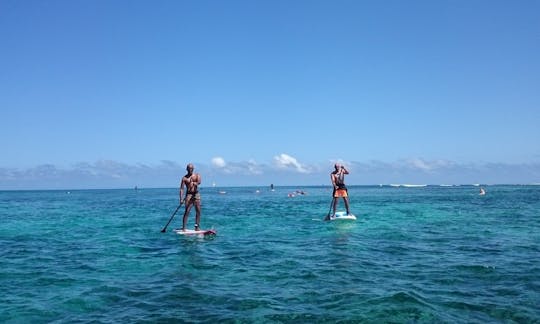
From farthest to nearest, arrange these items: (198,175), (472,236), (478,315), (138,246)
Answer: (198,175) < (472,236) < (138,246) < (478,315)

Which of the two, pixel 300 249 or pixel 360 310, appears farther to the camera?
pixel 300 249

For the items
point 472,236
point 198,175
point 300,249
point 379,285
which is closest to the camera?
point 379,285

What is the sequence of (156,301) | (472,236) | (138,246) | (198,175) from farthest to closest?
(198,175) → (472,236) → (138,246) → (156,301)

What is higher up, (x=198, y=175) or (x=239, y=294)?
(x=198, y=175)

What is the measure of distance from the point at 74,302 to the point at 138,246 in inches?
317

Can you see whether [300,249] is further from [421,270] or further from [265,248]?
[421,270]

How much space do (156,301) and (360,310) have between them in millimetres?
4282

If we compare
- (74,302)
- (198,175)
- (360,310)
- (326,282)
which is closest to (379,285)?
(326,282)

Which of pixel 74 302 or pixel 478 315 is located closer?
pixel 478 315

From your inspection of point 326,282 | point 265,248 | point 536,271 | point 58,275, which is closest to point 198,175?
point 265,248

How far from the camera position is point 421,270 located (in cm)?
1196

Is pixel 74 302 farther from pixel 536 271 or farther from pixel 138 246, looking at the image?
pixel 536 271

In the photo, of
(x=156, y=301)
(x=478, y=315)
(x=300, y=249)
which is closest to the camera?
(x=478, y=315)

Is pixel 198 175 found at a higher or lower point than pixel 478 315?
higher
